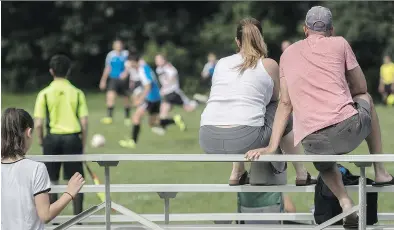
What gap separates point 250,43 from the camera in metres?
6.37

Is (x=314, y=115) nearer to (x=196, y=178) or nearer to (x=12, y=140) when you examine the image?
(x=12, y=140)

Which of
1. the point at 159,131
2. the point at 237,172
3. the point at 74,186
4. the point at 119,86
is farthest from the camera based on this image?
the point at 119,86

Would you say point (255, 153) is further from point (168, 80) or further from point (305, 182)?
point (168, 80)

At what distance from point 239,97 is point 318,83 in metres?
0.64

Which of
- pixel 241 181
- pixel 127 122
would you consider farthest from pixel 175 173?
pixel 127 122

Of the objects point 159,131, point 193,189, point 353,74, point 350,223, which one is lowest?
point 159,131

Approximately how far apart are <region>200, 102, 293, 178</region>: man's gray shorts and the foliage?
3567 centimetres

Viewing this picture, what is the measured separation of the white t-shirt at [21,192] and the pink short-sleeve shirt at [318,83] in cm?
172

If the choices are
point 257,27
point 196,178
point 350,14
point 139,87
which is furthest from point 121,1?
point 257,27

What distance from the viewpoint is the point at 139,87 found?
22.2 metres

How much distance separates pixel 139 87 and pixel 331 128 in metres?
16.6

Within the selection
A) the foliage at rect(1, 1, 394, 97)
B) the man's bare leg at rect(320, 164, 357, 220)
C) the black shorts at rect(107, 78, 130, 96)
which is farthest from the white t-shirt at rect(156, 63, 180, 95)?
the foliage at rect(1, 1, 394, 97)

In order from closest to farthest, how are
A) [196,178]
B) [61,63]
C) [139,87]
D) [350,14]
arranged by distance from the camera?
[61,63] → [196,178] → [139,87] → [350,14]

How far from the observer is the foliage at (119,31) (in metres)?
43.3
